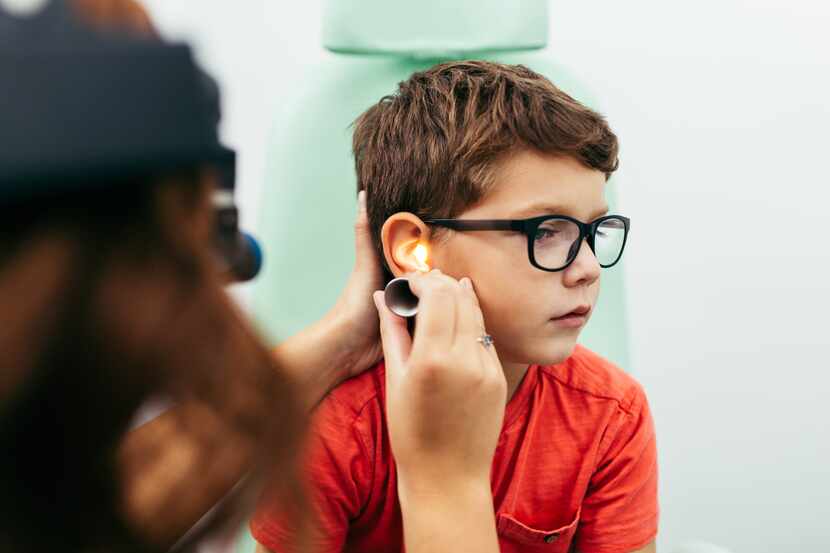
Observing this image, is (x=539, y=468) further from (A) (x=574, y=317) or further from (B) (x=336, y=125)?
(B) (x=336, y=125)

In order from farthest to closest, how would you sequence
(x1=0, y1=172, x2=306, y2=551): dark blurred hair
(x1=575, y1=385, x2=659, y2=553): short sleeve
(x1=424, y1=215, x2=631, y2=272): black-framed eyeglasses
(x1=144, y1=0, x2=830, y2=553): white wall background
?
(x1=144, y1=0, x2=830, y2=553): white wall background → (x1=575, y1=385, x2=659, y2=553): short sleeve → (x1=424, y1=215, x2=631, y2=272): black-framed eyeglasses → (x1=0, y1=172, x2=306, y2=551): dark blurred hair

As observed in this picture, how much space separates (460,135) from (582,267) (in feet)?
0.67

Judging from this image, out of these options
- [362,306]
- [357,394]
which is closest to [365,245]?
[362,306]

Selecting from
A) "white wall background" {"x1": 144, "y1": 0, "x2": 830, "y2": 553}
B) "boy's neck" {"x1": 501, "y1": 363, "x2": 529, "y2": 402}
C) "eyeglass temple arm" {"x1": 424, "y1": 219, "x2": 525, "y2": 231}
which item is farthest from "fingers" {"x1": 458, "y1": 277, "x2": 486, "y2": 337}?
"white wall background" {"x1": 144, "y1": 0, "x2": 830, "y2": 553}

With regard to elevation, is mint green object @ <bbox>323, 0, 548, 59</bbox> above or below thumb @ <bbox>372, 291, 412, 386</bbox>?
above

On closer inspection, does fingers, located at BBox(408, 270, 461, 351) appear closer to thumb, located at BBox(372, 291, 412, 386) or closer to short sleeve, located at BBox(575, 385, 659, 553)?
thumb, located at BBox(372, 291, 412, 386)

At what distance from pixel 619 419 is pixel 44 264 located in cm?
83

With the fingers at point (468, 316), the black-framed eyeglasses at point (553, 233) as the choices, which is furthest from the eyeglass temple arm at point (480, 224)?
the fingers at point (468, 316)

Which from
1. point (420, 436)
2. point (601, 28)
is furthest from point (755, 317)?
point (420, 436)

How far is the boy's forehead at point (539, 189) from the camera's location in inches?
38.4

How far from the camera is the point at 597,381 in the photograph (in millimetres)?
1138

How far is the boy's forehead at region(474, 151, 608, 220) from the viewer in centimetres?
97

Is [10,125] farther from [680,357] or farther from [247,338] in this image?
[680,357]

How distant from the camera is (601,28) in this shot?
1.60 metres
